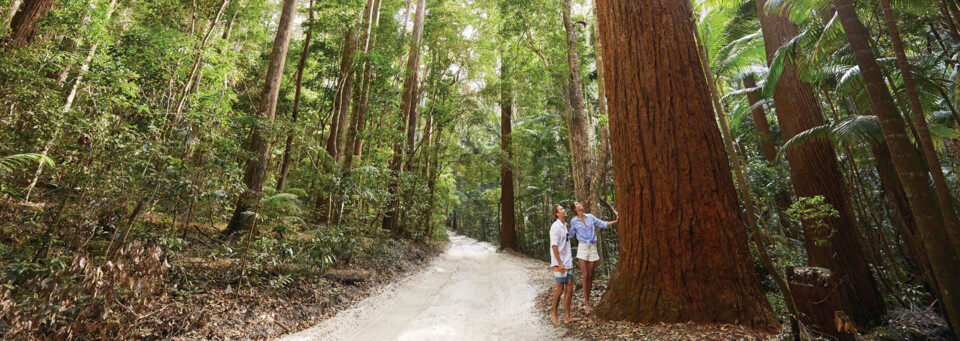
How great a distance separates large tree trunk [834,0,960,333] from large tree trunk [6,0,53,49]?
388 inches

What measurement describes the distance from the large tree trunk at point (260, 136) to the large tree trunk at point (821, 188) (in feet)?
27.7

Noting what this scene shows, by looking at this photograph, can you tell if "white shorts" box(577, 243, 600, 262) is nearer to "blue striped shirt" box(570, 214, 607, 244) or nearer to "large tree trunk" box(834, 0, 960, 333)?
"blue striped shirt" box(570, 214, 607, 244)

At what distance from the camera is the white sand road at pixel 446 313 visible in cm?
448

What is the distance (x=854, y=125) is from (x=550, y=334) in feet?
16.7

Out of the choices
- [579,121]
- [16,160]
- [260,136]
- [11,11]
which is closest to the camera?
[16,160]

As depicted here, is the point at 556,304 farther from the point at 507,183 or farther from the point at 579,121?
the point at 507,183

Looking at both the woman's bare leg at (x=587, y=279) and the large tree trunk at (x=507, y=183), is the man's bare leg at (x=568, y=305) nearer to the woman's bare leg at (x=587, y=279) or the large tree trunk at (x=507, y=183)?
the woman's bare leg at (x=587, y=279)

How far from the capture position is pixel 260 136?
21.6ft

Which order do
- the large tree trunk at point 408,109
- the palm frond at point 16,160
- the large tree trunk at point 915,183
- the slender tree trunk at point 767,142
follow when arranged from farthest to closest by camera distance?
the large tree trunk at point 408,109
the slender tree trunk at point 767,142
the palm frond at point 16,160
the large tree trunk at point 915,183

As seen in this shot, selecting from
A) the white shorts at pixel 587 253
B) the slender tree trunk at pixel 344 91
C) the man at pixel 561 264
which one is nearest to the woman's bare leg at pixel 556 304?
the man at pixel 561 264

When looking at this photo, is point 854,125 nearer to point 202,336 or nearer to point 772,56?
point 772,56

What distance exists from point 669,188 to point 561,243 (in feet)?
5.69

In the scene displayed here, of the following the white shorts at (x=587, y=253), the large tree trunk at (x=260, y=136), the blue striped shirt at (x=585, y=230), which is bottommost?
the white shorts at (x=587, y=253)

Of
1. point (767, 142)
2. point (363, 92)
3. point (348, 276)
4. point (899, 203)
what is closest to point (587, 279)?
point (348, 276)
